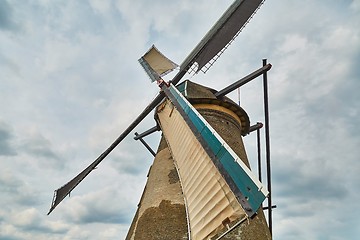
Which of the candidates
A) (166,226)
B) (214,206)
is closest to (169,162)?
(166,226)

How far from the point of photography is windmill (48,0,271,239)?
4645 mm

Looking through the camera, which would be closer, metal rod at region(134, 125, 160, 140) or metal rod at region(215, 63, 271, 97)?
metal rod at region(215, 63, 271, 97)

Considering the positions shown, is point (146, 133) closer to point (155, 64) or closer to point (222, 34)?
point (155, 64)

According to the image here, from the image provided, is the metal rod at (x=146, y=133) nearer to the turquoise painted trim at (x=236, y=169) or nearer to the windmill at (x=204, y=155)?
the windmill at (x=204, y=155)

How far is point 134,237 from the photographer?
27.0ft

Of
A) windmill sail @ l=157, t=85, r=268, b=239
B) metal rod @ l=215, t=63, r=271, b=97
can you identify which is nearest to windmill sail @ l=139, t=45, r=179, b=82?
metal rod @ l=215, t=63, r=271, b=97

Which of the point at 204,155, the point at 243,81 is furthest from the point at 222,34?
the point at 204,155

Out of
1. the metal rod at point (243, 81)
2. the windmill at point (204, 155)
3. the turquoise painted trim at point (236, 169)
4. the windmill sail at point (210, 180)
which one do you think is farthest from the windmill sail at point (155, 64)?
the turquoise painted trim at point (236, 169)

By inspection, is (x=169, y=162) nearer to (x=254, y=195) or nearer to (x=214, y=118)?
(x=214, y=118)

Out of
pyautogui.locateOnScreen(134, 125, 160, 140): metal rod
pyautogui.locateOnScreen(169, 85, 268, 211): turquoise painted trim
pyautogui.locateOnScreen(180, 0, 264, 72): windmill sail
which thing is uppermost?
pyautogui.locateOnScreen(180, 0, 264, 72): windmill sail

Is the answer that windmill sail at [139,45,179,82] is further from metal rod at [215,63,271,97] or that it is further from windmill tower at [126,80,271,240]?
metal rod at [215,63,271,97]

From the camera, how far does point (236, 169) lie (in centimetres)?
475

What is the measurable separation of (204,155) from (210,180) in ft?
1.90

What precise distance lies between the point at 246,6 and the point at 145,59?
4196 mm
